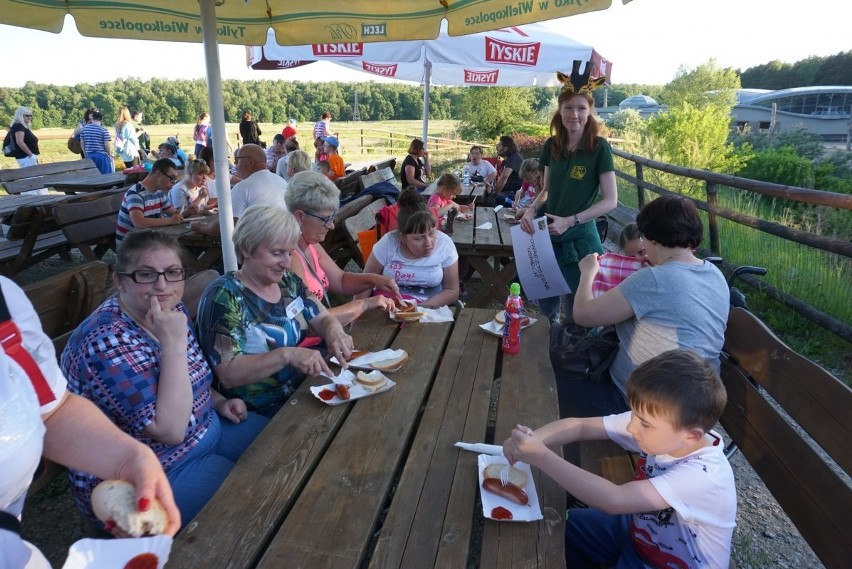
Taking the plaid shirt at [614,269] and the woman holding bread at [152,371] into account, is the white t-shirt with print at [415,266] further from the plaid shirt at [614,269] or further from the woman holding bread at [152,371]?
the woman holding bread at [152,371]

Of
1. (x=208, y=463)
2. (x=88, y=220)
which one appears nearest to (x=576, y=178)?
(x=208, y=463)

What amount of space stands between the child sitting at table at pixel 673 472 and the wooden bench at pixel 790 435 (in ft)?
0.81

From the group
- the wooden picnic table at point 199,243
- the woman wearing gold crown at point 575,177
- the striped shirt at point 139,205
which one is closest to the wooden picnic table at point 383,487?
the woman wearing gold crown at point 575,177

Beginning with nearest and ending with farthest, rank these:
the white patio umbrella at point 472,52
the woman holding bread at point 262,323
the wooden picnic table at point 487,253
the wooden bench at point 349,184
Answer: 1. the woman holding bread at point 262,323
2. the wooden picnic table at point 487,253
3. the white patio umbrella at point 472,52
4. the wooden bench at point 349,184

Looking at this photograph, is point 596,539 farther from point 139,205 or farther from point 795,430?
point 139,205

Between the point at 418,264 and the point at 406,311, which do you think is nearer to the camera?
the point at 406,311

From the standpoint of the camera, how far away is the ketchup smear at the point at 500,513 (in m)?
1.30

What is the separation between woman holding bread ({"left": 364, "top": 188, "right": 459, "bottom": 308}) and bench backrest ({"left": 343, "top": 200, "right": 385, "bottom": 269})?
118 centimetres

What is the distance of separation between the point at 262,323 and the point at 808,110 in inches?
2394

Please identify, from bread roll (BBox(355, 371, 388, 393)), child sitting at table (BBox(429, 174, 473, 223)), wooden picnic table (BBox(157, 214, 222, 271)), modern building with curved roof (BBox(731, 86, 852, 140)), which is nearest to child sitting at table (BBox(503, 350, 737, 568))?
bread roll (BBox(355, 371, 388, 393))

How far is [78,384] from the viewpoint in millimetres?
1514

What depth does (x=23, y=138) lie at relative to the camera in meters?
9.00

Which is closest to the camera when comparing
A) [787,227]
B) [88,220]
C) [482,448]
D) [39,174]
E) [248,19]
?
[482,448]

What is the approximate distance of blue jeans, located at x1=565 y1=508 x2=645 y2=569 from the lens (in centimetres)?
165
